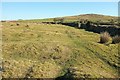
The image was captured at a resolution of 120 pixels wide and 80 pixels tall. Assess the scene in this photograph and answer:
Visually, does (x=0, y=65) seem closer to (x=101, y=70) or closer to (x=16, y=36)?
(x=101, y=70)

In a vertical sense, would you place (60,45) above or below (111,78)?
above

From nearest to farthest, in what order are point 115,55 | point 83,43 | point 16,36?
point 115,55 → point 83,43 → point 16,36

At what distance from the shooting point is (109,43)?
2745cm

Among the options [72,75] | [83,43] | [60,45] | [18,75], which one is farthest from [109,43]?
[18,75]

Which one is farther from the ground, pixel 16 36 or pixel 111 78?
pixel 16 36

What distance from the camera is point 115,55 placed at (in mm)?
23797

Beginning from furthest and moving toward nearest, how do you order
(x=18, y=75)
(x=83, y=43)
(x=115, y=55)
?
(x=83, y=43)
(x=115, y=55)
(x=18, y=75)

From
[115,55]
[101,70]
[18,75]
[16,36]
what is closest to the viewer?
[18,75]

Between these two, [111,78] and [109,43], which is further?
[109,43]

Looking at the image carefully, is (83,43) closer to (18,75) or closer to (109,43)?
(109,43)

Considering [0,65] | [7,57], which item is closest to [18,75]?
[0,65]

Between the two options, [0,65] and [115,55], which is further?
[115,55]

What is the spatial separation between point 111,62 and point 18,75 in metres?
7.33

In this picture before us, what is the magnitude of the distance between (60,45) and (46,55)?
2459 mm
